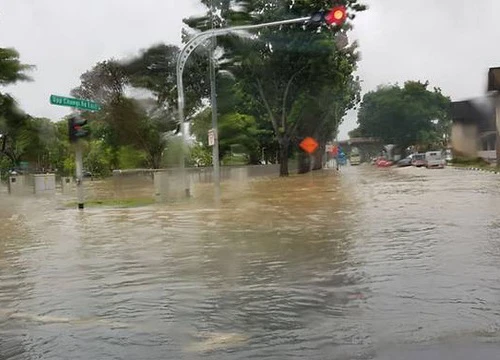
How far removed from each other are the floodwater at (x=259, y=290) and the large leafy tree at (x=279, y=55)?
30.5m

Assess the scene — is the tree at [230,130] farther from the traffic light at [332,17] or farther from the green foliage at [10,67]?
the traffic light at [332,17]

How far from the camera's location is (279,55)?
47.7 metres

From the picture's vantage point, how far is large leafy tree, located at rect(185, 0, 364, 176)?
44.7 m

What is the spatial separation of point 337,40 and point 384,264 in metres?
41.1

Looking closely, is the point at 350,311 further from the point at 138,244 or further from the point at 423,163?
the point at 423,163

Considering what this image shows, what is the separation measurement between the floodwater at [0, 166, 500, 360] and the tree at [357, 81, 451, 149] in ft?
296

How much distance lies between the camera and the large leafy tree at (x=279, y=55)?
44.7 metres

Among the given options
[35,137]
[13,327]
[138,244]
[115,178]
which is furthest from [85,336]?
[35,137]

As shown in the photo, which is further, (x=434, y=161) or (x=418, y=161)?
(x=418, y=161)

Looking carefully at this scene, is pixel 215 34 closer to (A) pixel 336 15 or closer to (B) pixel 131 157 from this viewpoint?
(A) pixel 336 15

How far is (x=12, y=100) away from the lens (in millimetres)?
41250

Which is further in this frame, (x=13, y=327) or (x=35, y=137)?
(x=35, y=137)

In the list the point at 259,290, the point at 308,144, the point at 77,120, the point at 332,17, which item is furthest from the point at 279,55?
the point at 259,290

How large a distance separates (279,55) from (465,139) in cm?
3956
